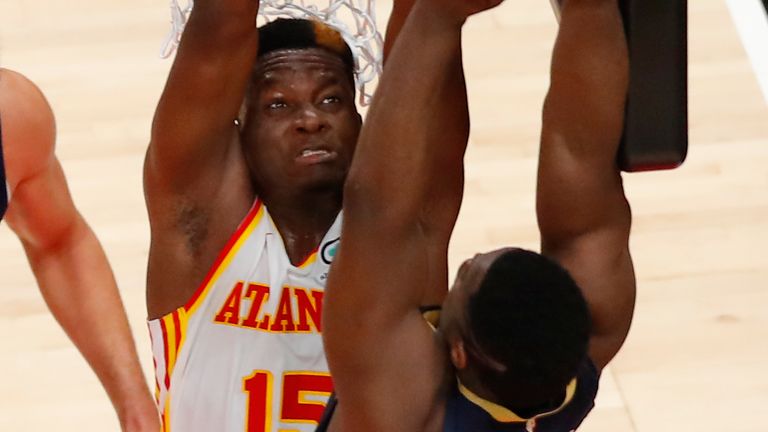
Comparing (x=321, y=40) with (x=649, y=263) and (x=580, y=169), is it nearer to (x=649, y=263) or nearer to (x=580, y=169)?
(x=580, y=169)

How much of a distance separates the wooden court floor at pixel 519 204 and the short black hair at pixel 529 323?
4.64 feet

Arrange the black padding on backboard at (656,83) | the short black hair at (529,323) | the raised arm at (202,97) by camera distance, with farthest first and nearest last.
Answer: the raised arm at (202,97) → the black padding on backboard at (656,83) → the short black hair at (529,323)

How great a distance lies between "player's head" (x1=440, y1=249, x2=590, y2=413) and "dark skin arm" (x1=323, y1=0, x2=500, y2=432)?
76 millimetres

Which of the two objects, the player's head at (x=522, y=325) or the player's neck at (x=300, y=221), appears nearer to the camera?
the player's head at (x=522, y=325)

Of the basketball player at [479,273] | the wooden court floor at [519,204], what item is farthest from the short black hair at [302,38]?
the wooden court floor at [519,204]

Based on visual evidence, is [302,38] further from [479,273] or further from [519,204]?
[519,204]

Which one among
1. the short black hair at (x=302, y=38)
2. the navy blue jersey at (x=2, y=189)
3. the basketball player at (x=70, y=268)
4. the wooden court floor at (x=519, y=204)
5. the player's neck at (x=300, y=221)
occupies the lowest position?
the wooden court floor at (x=519, y=204)

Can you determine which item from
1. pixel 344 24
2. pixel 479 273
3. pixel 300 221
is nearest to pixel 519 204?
pixel 344 24

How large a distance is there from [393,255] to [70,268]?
84cm

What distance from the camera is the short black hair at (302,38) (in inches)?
71.7

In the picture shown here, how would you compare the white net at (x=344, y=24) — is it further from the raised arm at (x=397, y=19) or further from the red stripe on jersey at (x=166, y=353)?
the red stripe on jersey at (x=166, y=353)

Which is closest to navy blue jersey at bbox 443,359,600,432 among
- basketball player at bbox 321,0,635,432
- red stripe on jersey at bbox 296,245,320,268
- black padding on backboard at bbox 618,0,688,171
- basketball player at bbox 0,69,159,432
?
basketball player at bbox 321,0,635,432

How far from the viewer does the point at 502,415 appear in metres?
1.52

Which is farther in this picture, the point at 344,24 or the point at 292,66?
the point at 344,24
